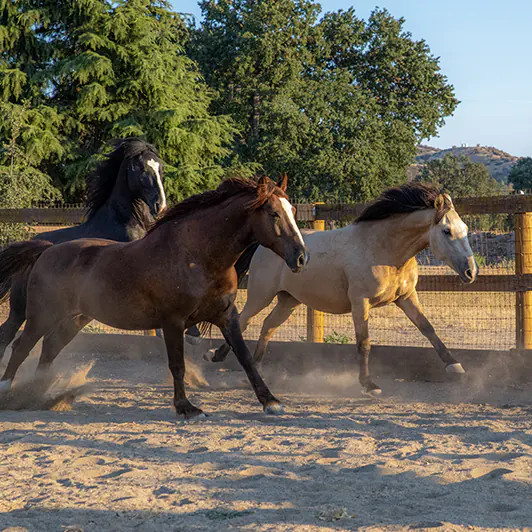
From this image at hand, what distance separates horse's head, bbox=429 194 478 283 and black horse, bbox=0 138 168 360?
8.02 feet

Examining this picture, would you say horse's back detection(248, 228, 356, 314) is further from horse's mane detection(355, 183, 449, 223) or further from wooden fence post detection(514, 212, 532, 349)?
wooden fence post detection(514, 212, 532, 349)

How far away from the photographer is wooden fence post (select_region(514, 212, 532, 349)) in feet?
21.9

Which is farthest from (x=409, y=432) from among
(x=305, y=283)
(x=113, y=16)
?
(x=113, y=16)

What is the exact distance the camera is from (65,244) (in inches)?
228

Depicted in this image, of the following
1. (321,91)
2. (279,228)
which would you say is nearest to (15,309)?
(279,228)

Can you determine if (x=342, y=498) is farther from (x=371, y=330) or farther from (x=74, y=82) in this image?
(x=74, y=82)

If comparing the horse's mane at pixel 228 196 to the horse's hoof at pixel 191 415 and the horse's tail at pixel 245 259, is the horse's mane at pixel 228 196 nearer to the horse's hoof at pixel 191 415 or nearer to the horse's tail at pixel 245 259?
the horse's hoof at pixel 191 415

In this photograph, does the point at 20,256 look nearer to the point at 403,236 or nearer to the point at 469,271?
the point at 403,236

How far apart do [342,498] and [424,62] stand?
105ft

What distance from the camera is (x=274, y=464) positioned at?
12.5 ft

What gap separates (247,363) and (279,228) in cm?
108

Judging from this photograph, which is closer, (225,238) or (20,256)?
→ (225,238)

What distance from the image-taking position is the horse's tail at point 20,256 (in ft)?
20.1

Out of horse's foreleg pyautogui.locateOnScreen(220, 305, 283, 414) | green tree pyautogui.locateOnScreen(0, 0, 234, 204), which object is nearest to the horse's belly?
horse's foreleg pyautogui.locateOnScreen(220, 305, 283, 414)
